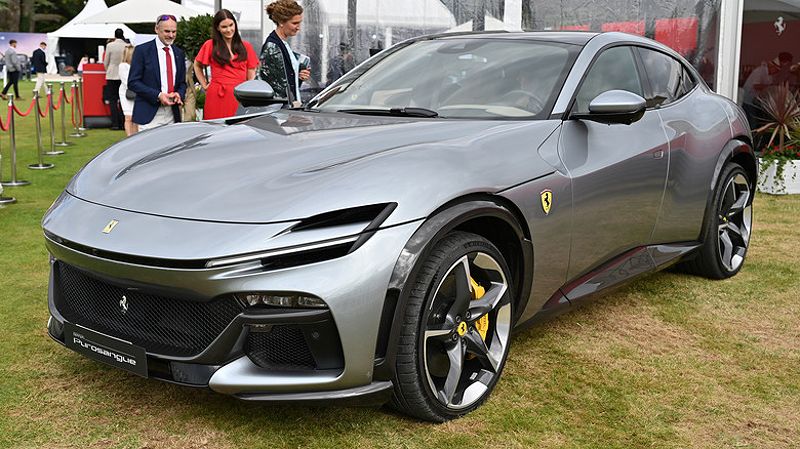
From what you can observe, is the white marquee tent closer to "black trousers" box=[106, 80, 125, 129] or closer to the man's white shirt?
"black trousers" box=[106, 80, 125, 129]

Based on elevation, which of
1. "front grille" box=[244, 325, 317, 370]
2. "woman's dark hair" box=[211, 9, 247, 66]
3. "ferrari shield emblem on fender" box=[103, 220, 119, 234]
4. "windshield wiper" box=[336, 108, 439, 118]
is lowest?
"front grille" box=[244, 325, 317, 370]

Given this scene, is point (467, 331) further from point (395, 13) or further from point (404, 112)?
point (395, 13)

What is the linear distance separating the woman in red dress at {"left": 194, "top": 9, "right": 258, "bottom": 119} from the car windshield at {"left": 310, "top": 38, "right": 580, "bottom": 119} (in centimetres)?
290

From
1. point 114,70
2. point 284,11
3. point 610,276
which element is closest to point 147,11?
point 114,70

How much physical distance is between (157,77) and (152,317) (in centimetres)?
502

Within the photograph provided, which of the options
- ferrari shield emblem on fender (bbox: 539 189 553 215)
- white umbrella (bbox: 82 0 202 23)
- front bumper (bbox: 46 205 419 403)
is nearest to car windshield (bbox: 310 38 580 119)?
ferrari shield emblem on fender (bbox: 539 189 553 215)

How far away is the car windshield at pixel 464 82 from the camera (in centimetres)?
371

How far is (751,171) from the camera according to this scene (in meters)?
5.35

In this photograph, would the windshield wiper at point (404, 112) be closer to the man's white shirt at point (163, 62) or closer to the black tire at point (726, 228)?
the black tire at point (726, 228)

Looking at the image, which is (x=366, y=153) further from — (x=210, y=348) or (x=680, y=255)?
(x=680, y=255)

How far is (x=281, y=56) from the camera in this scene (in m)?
6.49

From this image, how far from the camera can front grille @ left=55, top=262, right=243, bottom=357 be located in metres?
2.62

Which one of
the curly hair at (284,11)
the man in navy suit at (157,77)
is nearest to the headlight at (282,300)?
the curly hair at (284,11)

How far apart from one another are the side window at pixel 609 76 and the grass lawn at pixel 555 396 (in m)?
1.18
